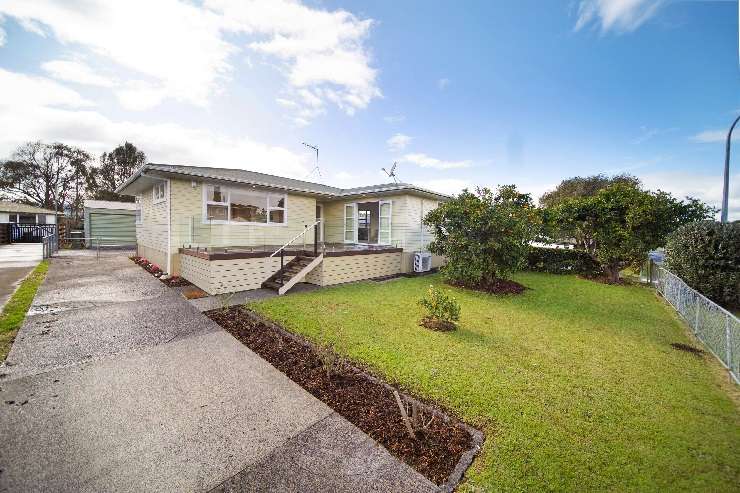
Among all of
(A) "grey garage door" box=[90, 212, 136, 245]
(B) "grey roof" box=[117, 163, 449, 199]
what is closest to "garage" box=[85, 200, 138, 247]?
(A) "grey garage door" box=[90, 212, 136, 245]

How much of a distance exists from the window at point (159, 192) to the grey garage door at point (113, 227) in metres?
12.8

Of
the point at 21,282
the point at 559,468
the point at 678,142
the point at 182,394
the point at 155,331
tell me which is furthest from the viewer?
the point at 678,142

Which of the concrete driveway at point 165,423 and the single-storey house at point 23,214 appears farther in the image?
the single-storey house at point 23,214

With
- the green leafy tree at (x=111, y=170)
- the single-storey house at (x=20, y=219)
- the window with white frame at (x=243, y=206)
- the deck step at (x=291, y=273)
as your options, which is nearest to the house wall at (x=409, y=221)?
the window with white frame at (x=243, y=206)

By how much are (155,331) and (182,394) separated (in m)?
2.57

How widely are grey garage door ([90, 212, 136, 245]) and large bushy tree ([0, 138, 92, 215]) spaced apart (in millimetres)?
16136

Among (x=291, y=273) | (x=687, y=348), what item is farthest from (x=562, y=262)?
(x=291, y=273)

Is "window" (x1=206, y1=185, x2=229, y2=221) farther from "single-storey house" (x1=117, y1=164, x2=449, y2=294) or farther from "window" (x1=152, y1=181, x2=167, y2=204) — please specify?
"window" (x1=152, y1=181, x2=167, y2=204)

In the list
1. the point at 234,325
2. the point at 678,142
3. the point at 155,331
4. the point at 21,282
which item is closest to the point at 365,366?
the point at 234,325

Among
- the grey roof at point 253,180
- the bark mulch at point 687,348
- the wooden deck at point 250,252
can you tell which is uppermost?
the grey roof at point 253,180

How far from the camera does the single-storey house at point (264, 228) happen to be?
28.0ft

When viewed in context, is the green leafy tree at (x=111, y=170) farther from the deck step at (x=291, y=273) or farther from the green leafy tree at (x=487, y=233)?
the green leafy tree at (x=487, y=233)

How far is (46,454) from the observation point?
2.37m

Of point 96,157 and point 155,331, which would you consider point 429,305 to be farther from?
point 96,157
